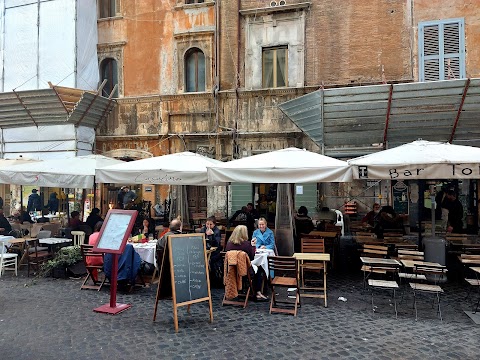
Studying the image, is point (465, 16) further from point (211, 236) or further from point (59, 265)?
point (59, 265)

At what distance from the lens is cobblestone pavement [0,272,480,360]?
4.63 m

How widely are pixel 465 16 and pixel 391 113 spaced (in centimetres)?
515

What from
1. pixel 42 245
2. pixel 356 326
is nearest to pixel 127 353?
pixel 356 326

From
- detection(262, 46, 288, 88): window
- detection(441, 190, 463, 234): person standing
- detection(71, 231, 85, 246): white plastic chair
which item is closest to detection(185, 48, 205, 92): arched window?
detection(262, 46, 288, 88): window

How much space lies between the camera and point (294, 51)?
13.9 metres

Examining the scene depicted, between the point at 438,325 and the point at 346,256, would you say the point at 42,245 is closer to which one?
the point at 346,256

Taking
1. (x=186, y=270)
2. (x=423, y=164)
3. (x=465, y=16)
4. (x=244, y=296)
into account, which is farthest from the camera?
(x=465, y=16)

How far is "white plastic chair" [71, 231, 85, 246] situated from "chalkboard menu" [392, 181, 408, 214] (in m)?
10.4

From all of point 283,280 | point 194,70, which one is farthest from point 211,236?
point 194,70

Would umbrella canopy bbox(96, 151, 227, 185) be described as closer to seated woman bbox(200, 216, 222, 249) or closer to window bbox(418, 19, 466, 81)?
seated woman bbox(200, 216, 222, 249)

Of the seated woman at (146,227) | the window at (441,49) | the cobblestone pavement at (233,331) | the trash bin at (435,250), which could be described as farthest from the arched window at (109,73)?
the trash bin at (435,250)

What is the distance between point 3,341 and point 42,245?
512 centimetres

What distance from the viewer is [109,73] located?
52.7 ft

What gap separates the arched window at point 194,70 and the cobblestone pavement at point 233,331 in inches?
390
